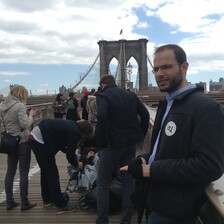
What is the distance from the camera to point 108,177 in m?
3.85

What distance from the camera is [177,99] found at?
1975 mm

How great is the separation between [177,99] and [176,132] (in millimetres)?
177

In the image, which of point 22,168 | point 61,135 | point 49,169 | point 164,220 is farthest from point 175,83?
point 22,168

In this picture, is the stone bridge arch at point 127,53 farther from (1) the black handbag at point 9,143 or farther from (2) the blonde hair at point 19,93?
(1) the black handbag at point 9,143

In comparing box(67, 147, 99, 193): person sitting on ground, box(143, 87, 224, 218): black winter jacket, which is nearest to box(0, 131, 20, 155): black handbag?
box(67, 147, 99, 193): person sitting on ground

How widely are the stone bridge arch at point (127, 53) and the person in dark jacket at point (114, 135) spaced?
6518cm

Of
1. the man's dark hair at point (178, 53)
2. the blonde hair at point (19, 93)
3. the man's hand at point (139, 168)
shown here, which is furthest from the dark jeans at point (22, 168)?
the man's dark hair at point (178, 53)

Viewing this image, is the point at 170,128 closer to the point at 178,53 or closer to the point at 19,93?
the point at 178,53

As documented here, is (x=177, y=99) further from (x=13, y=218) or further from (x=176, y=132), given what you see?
(x=13, y=218)

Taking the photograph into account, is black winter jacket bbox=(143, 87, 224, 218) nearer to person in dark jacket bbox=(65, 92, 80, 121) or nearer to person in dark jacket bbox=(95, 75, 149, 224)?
person in dark jacket bbox=(95, 75, 149, 224)

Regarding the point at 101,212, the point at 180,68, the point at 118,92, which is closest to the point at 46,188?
the point at 101,212

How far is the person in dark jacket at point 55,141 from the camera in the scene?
13.9ft

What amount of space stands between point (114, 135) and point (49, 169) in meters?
1.14

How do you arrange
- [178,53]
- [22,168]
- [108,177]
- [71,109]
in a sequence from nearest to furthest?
[178,53] → [108,177] → [22,168] → [71,109]
